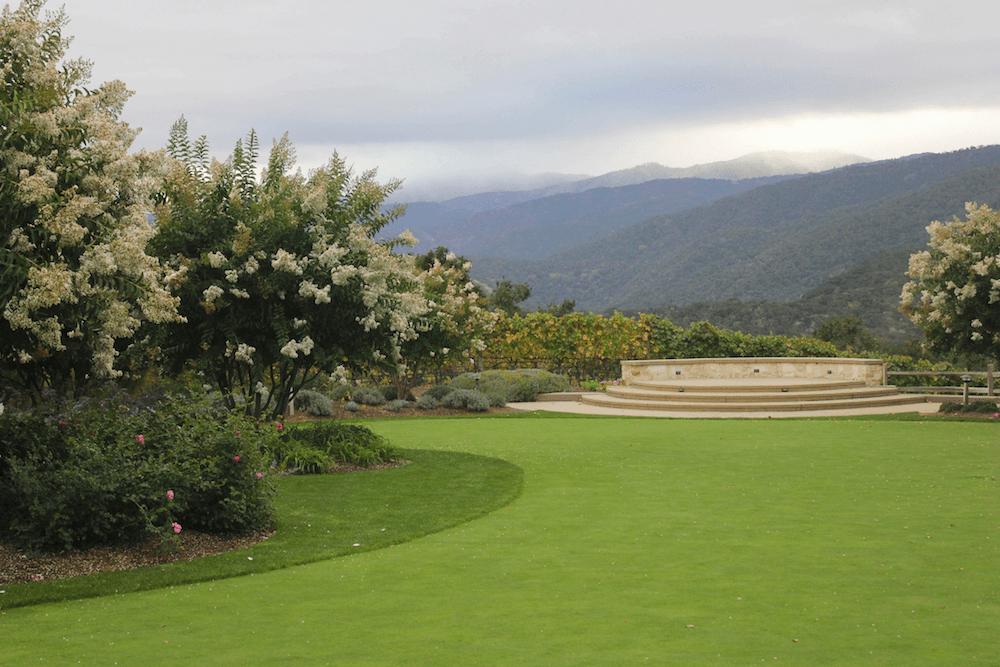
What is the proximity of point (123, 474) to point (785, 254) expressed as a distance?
3466 inches

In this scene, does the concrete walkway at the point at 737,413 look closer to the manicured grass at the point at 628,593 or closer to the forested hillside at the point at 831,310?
the manicured grass at the point at 628,593

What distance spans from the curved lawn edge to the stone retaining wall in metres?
13.0

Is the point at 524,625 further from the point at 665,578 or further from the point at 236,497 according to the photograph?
the point at 236,497

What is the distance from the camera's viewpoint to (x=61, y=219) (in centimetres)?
647

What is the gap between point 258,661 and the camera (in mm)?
4422

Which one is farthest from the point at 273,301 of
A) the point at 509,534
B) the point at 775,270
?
the point at 775,270

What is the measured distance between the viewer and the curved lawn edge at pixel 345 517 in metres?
6.06

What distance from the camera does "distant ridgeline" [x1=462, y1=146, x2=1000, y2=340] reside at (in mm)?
59500

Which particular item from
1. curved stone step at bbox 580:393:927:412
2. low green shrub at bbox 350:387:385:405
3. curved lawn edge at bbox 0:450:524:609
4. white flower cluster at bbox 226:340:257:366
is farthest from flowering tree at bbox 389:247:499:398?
curved stone step at bbox 580:393:927:412

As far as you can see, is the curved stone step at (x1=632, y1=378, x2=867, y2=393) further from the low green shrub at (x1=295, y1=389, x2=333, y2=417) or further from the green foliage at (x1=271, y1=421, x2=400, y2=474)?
the green foliage at (x1=271, y1=421, x2=400, y2=474)

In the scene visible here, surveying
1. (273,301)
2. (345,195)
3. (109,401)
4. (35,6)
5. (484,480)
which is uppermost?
(35,6)

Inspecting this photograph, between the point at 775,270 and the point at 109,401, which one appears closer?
the point at 109,401

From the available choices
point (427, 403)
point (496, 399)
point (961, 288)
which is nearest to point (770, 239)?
point (496, 399)

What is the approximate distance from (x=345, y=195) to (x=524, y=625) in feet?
26.4
